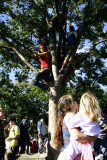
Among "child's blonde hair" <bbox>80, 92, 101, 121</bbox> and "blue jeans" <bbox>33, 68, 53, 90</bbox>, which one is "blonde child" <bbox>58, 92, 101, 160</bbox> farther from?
"blue jeans" <bbox>33, 68, 53, 90</bbox>

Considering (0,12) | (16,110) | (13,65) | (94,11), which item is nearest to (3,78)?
(13,65)

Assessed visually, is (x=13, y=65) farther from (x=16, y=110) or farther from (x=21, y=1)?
(x=16, y=110)

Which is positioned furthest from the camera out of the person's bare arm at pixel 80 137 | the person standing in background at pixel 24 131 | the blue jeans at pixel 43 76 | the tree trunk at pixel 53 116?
the person standing in background at pixel 24 131

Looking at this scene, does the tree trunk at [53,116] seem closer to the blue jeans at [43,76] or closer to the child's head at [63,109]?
the blue jeans at [43,76]

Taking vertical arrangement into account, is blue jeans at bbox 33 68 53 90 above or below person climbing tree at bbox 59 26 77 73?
below

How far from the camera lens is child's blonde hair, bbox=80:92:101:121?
271 centimetres

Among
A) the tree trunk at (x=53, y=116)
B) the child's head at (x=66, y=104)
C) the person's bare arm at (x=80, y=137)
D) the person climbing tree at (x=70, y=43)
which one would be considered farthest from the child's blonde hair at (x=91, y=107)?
the person climbing tree at (x=70, y=43)

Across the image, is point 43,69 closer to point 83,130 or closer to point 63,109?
point 63,109

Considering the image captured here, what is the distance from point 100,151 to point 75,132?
142 cm

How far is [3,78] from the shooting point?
11195 millimetres

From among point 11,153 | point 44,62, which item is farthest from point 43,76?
point 11,153

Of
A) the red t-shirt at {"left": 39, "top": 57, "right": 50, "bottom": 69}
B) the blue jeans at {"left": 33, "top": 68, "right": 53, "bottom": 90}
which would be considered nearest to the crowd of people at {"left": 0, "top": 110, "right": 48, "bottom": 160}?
the blue jeans at {"left": 33, "top": 68, "right": 53, "bottom": 90}

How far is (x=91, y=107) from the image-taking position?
2756mm

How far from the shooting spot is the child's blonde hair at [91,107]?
271cm
